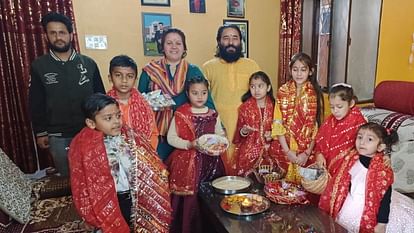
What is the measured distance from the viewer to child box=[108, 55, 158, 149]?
1.67 m

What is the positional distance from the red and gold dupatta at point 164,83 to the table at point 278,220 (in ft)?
2.29

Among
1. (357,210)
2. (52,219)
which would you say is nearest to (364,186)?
(357,210)

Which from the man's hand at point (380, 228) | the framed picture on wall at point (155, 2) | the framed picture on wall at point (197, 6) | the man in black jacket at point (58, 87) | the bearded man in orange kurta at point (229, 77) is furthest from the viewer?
the framed picture on wall at point (197, 6)

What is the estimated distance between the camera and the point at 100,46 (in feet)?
10.8

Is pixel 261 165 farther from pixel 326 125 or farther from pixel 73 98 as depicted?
pixel 73 98

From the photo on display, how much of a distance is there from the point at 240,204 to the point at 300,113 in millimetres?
776

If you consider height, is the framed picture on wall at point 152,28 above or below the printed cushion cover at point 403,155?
above

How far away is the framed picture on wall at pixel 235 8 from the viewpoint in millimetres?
3670

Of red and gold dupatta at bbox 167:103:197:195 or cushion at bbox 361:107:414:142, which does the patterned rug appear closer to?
red and gold dupatta at bbox 167:103:197:195

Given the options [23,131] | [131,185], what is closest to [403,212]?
[131,185]

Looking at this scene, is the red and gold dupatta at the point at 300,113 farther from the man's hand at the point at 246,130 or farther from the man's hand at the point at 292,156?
the man's hand at the point at 246,130

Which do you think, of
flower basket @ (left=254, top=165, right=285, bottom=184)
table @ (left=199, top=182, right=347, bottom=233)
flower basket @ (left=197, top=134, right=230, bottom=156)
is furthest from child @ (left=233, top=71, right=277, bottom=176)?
table @ (left=199, top=182, right=347, bottom=233)

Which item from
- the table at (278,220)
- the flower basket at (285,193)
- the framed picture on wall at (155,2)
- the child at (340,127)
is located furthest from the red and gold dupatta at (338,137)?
the framed picture on wall at (155,2)

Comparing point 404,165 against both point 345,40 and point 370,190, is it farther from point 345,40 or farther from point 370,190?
point 345,40
